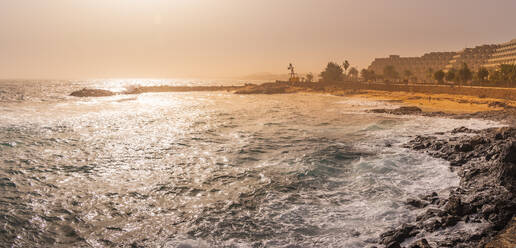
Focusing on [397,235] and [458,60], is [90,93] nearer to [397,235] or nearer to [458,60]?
[397,235]

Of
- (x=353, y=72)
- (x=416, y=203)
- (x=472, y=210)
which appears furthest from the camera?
(x=353, y=72)

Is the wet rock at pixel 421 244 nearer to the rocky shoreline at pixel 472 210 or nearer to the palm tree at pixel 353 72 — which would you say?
the rocky shoreline at pixel 472 210

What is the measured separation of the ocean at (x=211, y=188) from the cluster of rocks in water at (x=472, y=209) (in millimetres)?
606

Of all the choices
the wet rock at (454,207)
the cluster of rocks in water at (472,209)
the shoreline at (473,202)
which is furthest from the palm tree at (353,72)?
the wet rock at (454,207)

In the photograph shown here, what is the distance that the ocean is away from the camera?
336 inches

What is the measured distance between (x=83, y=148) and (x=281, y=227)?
52.8ft

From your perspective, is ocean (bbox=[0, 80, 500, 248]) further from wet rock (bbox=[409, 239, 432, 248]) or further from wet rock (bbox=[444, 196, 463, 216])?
wet rock (bbox=[409, 239, 432, 248])

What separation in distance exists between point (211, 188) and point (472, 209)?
8899mm

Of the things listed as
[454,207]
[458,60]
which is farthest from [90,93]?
[458,60]

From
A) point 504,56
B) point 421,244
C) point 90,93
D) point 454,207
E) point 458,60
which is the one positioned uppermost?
point 458,60

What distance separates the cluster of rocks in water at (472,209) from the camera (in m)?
7.09

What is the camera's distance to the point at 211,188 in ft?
40.1

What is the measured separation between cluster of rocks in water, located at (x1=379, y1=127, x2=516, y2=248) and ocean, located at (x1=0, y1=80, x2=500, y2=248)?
0.61 meters

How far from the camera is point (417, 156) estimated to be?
51.8 feet
